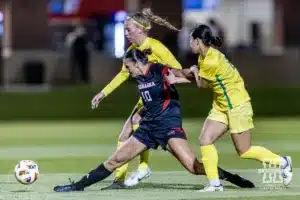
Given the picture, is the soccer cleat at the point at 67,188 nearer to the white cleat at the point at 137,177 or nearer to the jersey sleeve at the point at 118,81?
the white cleat at the point at 137,177

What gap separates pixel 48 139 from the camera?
2098cm

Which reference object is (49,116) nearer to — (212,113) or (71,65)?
(71,65)

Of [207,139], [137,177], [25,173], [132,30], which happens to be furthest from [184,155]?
[25,173]

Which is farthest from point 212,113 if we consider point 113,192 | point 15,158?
point 15,158

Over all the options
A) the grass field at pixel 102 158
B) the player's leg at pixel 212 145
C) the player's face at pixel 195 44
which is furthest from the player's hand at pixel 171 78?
the grass field at pixel 102 158

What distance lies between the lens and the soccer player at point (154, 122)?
1170 cm

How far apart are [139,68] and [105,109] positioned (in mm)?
14033

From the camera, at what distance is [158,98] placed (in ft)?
38.6

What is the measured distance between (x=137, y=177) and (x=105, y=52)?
24.8m

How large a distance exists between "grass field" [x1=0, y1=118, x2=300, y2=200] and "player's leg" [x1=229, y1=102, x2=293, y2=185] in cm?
27

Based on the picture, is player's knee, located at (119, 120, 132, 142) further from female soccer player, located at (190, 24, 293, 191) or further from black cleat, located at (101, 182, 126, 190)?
female soccer player, located at (190, 24, 293, 191)

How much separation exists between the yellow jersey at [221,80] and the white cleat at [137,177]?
130 cm

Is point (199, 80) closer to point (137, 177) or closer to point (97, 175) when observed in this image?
point (97, 175)

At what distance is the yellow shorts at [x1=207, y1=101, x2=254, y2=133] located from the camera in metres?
11.7
